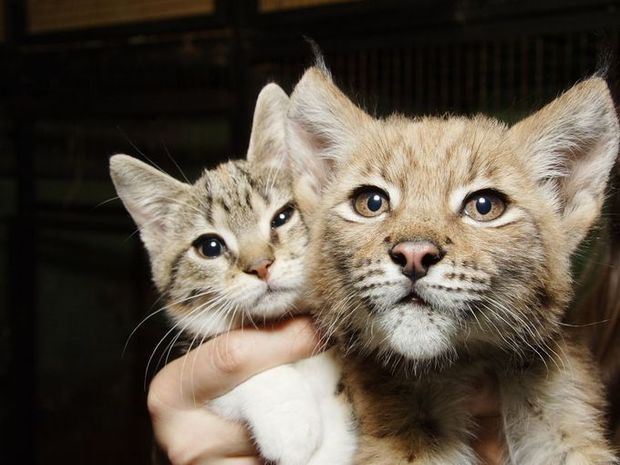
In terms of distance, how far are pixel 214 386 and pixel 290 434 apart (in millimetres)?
238

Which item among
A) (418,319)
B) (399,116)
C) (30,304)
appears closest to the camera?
(418,319)

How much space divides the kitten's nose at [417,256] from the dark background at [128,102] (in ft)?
2.06

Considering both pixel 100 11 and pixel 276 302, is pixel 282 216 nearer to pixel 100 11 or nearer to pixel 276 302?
pixel 276 302

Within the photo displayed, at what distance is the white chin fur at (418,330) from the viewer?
3.42 ft

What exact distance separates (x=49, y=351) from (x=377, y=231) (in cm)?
291

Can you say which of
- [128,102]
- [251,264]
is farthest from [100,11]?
[251,264]

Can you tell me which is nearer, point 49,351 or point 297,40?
point 297,40

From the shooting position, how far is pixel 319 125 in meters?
1.37

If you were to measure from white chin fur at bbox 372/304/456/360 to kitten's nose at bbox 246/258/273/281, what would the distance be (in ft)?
1.40

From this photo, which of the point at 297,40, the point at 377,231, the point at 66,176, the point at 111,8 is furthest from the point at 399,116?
the point at 66,176

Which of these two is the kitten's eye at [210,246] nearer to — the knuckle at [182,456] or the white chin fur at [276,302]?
the white chin fur at [276,302]

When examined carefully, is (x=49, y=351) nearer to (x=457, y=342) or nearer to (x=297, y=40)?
(x=297, y=40)

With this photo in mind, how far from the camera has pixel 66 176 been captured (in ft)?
11.1

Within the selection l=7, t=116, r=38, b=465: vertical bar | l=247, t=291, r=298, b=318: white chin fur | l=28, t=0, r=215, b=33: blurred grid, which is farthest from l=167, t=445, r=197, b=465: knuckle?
l=7, t=116, r=38, b=465: vertical bar
